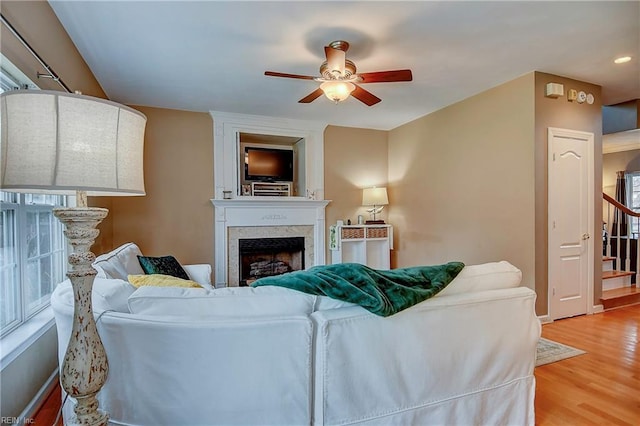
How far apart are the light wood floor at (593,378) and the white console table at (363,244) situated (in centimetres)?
239

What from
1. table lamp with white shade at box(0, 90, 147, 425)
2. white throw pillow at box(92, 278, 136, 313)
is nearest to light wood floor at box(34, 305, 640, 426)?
white throw pillow at box(92, 278, 136, 313)

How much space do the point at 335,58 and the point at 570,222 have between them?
3090mm

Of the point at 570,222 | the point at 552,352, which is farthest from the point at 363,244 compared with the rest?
the point at 552,352

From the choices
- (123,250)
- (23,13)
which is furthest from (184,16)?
(123,250)

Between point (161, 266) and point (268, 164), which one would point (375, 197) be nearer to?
point (268, 164)

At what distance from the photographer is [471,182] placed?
4.10 m

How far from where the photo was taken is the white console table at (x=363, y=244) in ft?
16.7

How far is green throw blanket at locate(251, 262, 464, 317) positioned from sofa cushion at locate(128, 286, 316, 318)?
0.08 m

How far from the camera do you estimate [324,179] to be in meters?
5.30

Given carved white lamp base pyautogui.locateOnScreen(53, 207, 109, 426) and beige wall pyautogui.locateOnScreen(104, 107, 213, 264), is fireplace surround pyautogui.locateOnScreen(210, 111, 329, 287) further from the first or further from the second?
carved white lamp base pyautogui.locateOnScreen(53, 207, 109, 426)

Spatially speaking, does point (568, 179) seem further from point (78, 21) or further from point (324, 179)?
point (78, 21)

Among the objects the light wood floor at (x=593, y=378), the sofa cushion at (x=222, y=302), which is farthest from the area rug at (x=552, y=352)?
the sofa cushion at (x=222, y=302)

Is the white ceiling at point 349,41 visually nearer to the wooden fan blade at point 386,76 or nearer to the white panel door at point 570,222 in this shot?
the wooden fan blade at point 386,76

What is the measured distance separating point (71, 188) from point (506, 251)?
3.88 meters
